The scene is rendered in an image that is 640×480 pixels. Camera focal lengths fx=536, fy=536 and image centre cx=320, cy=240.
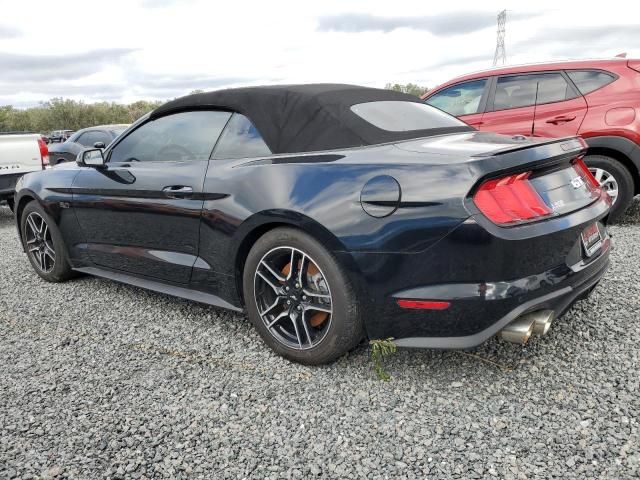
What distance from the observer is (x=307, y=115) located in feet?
9.49

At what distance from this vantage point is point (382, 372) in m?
2.71

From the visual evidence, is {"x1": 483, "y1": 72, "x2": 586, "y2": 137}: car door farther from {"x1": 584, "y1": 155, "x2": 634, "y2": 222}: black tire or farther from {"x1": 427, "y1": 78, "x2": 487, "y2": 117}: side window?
{"x1": 584, "y1": 155, "x2": 634, "y2": 222}: black tire

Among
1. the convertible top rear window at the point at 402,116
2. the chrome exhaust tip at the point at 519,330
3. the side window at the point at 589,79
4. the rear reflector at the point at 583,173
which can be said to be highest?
the convertible top rear window at the point at 402,116

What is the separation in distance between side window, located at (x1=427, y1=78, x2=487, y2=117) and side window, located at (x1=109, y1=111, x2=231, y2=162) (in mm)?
3725

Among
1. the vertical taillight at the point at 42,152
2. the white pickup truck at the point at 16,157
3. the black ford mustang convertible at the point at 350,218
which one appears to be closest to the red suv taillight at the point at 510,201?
the black ford mustang convertible at the point at 350,218

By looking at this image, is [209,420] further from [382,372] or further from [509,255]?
[509,255]

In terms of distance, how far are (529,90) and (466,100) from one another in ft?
2.45

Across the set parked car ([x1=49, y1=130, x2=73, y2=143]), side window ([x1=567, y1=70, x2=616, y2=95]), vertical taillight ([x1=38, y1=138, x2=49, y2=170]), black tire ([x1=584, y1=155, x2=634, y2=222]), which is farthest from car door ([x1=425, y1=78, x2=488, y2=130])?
parked car ([x1=49, y1=130, x2=73, y2=143])

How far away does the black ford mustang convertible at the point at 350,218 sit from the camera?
2277mm

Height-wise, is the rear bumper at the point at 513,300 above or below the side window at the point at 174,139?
below

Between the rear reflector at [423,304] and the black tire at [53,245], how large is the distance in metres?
3.08

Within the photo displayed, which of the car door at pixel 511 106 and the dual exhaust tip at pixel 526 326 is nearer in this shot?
the dual exhaust tip at pixel 526 326

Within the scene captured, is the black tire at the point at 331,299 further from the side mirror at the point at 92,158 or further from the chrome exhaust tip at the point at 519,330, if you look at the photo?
the side mirror at the point at 92,158

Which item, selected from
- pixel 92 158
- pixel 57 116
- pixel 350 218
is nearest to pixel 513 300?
pixel 350 218
